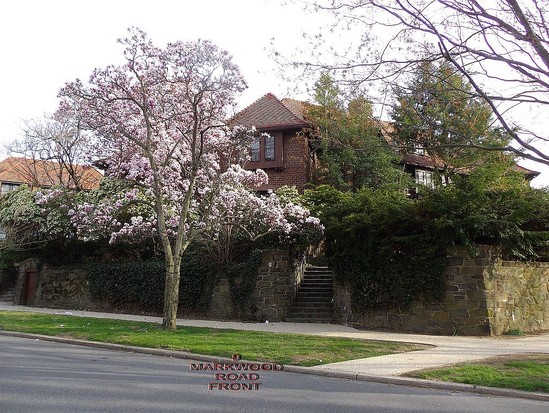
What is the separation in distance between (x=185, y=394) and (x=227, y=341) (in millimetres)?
5592

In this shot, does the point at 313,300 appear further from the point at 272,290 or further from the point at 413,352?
the point at 413,352

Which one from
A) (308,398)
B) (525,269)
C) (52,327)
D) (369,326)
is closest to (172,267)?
(52,327)

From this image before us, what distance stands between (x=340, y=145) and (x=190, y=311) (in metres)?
9.26

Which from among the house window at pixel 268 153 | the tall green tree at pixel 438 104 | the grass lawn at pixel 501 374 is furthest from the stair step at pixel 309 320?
the house window at pixel 268 153

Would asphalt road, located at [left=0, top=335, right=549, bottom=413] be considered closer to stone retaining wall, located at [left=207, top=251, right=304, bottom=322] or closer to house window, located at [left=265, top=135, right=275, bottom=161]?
stone retaining wall, located at [left=207, top=251, right=304, bottom=322]

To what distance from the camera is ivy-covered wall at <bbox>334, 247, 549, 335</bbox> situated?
1560 cm

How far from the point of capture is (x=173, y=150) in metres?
15.6

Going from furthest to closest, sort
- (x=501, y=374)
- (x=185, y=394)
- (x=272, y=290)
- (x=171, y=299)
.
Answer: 1. (x=272, y=290)
2. (x=171, y=299)
3. (x=501, y=374)
4. (x=185, y=394)

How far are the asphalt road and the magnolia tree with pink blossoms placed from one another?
631cm

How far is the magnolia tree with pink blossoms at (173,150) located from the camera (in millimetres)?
15156

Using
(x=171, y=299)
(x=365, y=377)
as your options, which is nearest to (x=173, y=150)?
(x=171, y=299)

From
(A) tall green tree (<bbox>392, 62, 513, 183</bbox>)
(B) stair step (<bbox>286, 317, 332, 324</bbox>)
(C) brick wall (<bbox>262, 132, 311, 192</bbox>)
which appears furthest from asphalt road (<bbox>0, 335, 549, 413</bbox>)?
(C) brick wall (<bbox>262, 132, 311, 192</bbox>)

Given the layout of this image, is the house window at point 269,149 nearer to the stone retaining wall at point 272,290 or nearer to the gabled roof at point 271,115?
the gabled roof at point 271,115

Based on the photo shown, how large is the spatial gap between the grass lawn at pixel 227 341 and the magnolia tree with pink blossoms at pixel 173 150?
144 centimetres
